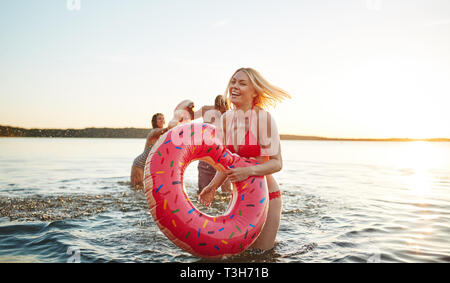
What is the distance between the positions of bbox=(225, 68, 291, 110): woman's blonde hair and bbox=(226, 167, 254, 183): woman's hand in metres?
0.89

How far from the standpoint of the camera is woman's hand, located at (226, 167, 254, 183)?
3.58 m

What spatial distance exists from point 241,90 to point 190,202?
143cm

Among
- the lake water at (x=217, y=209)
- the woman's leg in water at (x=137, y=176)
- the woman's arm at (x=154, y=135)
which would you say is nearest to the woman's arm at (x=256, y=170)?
the lake water at (x=217, y=209)

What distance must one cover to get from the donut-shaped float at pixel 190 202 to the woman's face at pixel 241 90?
20.5 inches

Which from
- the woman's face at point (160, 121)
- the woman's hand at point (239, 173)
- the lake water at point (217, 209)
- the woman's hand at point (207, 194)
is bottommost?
the lake water at point (217, 209)

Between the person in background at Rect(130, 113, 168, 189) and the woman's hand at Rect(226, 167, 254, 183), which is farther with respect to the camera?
the person in background at Rect(130, 113, 168, 189)

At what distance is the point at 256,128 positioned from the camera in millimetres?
3877

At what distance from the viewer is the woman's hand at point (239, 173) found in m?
3.58

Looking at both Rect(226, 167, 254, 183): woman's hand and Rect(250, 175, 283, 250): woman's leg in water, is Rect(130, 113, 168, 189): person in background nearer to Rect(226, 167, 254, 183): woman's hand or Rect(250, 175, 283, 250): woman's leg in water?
Rect(250, 175, 283, 250): woman's leg in water

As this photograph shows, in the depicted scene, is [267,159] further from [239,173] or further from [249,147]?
[239,173]

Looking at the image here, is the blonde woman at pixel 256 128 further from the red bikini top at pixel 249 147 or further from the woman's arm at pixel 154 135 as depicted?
the woman's arm at pixel 154 135

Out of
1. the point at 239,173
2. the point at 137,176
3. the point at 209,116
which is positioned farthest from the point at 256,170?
the point at 137,176

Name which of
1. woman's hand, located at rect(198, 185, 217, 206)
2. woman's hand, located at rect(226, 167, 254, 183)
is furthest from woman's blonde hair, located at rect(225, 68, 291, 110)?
woman's hand, located at rect(198, 185, 217, 206)
